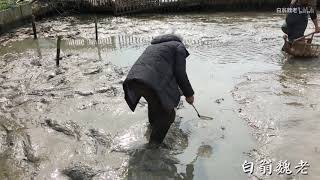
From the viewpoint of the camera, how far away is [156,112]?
5.50m

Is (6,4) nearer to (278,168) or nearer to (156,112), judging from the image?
(156,112)

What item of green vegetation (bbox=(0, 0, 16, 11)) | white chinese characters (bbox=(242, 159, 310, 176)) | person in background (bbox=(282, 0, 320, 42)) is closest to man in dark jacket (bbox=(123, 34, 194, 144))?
white chinese characters (bbox=(242, 159, 310, 176))

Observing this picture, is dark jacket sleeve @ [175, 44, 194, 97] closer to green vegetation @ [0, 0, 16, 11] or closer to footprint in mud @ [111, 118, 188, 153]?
footprint in mud @ [111, 118, 188, 153]

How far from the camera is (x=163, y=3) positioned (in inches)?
769

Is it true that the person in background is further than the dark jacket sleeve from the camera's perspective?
Yes

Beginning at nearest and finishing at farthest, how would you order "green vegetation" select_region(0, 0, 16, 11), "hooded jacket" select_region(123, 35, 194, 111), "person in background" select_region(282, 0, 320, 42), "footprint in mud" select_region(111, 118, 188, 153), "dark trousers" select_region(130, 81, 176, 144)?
"hooded jacket" select_region(123, 35, 194, 111), "dark trousers" select_region(130, 81, 176, 144), "footprint in mud" select_region(111, 118, 188, 153), "person in background" select_region(282, 0, 320, 42), "green vegetation" select_region(0, 0, 16, 11)

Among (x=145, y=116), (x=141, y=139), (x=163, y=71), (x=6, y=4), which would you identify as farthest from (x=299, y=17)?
(x=6, y=4)

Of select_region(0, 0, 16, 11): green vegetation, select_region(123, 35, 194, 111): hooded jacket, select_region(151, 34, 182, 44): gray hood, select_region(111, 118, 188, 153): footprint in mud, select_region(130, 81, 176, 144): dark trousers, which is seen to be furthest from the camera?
select_region(0, 0, 16, 11): green vegetation

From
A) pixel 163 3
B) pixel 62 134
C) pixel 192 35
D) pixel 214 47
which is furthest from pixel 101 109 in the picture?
pixel 163 3

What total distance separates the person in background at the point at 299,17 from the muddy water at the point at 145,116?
2.35 feet

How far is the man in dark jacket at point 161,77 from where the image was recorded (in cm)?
516

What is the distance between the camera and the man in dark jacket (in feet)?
16.9

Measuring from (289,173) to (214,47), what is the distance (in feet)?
24.9

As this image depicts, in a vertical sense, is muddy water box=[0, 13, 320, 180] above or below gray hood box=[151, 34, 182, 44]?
below
